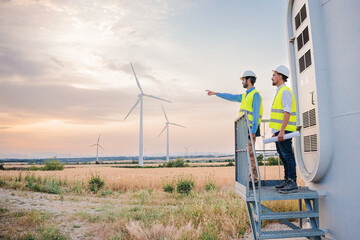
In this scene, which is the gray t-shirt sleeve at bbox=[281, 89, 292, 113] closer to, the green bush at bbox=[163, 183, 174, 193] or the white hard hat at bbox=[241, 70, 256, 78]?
the white hard hat at bbox=[241, 70, 256, 78]

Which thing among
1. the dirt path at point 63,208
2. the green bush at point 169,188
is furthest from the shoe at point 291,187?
the green bush at point 169,188

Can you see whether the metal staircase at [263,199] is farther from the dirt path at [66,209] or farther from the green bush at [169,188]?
the green bush at [169,188]

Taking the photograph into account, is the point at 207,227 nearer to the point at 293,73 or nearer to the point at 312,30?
the point at 293,73

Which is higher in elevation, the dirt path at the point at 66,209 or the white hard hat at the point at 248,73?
the white hard hat at the point at 248,73

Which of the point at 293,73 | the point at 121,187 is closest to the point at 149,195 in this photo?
the point at 121,187

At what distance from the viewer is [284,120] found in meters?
5.44

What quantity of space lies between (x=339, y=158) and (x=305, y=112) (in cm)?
147

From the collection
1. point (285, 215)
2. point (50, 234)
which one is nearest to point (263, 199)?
point (285, 215)

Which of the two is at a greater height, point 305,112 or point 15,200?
point 305,112

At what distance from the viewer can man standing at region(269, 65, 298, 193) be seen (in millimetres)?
5469

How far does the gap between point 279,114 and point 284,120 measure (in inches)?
15.4

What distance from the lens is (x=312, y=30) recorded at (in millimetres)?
5699

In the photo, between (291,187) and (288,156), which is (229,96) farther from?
(291,187)

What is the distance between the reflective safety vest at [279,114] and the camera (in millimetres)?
5633
